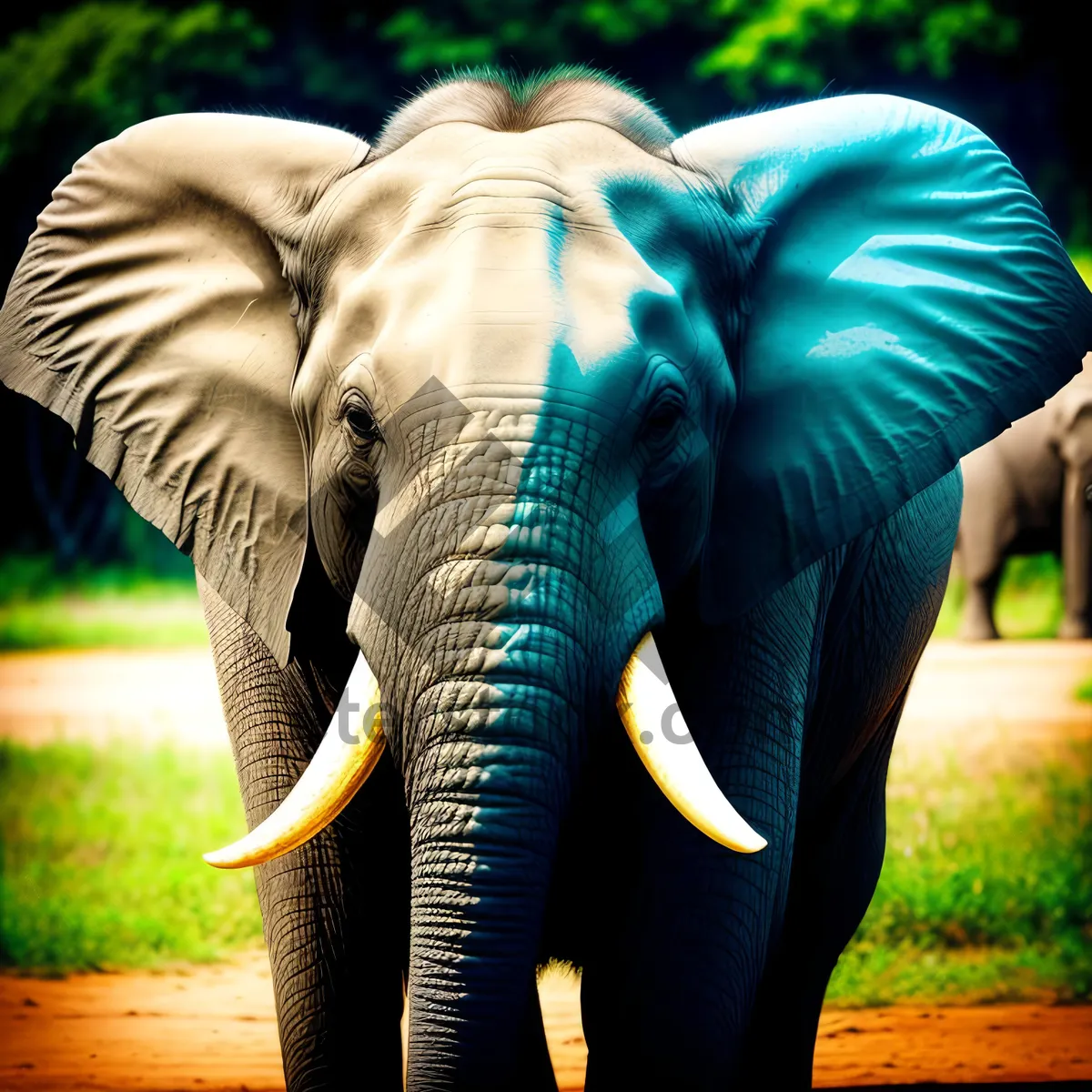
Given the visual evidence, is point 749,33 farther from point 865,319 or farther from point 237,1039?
point 865,319

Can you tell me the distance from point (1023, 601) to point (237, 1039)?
11.8 metres

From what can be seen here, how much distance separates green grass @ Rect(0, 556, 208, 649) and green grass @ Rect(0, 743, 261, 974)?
14.2 ft

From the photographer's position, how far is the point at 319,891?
3.43 m

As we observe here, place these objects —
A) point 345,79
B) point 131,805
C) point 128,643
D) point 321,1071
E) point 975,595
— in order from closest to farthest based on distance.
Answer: point 321,1071 < point 131,805 < point 975,595 < point 128,643 < point 345,79

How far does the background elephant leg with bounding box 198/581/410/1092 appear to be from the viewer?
341 centimetres

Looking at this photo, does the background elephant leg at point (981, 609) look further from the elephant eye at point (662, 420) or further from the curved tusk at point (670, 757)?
the curved tusk at point (670, 757)

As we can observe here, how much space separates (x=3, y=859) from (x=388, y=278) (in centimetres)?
562

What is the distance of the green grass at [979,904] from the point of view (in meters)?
6.23

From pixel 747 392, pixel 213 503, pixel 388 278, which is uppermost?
pixel 388 278

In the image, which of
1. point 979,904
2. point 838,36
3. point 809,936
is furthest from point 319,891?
point 838,36

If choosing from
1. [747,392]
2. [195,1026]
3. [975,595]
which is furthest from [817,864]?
[975,595]

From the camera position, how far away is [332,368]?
2.90 m

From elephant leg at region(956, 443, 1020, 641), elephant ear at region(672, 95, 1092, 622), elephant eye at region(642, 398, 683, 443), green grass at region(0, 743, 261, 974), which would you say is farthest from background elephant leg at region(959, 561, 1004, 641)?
elephant eye at region(642, 398, 683, 443)

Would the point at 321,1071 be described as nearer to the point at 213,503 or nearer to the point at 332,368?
the point at 213,503
